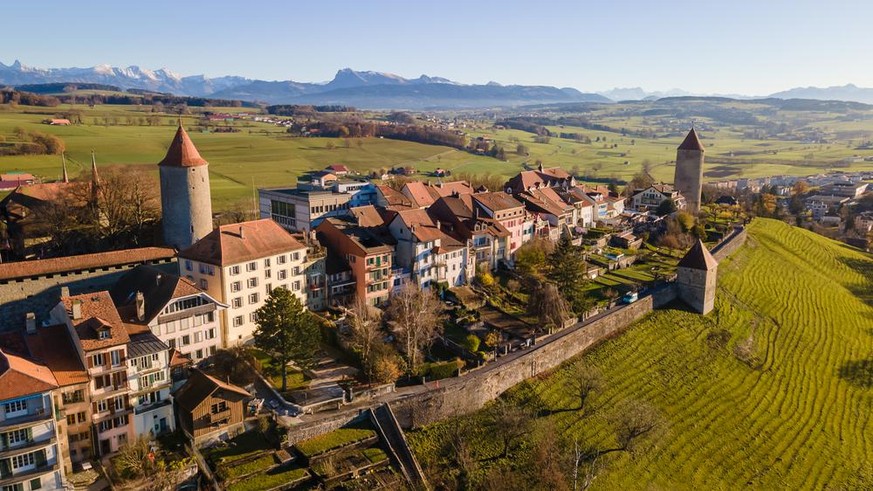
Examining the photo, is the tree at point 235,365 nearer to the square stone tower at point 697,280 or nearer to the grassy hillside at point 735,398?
the grassy hillside at point 735,398

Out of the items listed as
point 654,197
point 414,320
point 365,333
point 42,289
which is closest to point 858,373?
point 414,320

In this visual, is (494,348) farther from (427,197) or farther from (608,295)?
(427,197)

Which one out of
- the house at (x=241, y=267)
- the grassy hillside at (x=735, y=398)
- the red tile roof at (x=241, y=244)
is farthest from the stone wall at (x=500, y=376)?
the red tile roof at (x=241, y=244)

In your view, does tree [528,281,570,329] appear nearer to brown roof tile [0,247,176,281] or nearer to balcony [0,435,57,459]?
brown roof tile [0,247,176,281]

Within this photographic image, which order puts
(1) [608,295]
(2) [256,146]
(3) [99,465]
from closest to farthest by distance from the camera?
(3) [99,465]
(1) [608,295]
(2) [256,146]

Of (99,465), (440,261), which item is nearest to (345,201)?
(440,261)

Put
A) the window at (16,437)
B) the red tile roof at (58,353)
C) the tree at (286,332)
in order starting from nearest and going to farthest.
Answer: the window at (16,437) → the red tile roof at (58,353) → the tree at (286,332)
